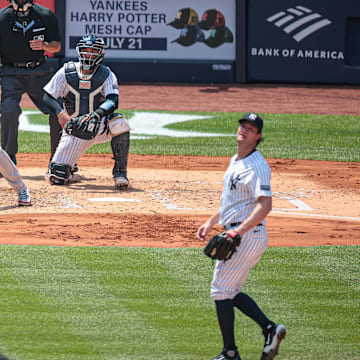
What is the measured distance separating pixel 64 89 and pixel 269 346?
6165mm

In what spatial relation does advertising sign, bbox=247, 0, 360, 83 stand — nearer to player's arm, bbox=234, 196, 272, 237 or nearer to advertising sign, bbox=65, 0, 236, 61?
advertising sign, bbox=65, 0, 236, 61

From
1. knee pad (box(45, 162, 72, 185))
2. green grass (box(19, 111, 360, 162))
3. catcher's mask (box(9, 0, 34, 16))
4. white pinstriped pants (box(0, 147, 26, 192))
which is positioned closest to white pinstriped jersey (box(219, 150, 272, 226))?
white pinstriped pants (box(0, 147, 26, 192))

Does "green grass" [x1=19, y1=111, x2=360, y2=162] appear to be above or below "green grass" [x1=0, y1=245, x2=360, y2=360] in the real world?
below

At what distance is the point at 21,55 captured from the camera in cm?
1106

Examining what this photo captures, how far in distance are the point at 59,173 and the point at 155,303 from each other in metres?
4.63

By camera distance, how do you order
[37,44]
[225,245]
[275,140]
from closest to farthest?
1. [225,245]
2. [37,44]
3. [275,140]

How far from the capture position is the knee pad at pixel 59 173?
10.5 meters

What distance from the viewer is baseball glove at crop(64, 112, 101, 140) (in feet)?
33.0

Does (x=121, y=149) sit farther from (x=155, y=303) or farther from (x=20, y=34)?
(x=155, y=303)

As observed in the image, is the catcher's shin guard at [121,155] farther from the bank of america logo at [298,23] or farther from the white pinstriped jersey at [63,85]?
the bank of america logo at [298,23]

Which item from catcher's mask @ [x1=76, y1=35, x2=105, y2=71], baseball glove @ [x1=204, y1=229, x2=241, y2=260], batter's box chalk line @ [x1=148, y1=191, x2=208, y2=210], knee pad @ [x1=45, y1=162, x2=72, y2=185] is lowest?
batter's box chalk line @ [x1=148, y1=191, x2=208, y2=210]

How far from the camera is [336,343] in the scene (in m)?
5.49

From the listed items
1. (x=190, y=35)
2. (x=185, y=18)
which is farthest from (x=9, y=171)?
(x=185, y=18)

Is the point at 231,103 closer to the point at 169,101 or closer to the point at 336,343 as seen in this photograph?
the point at 169,101
